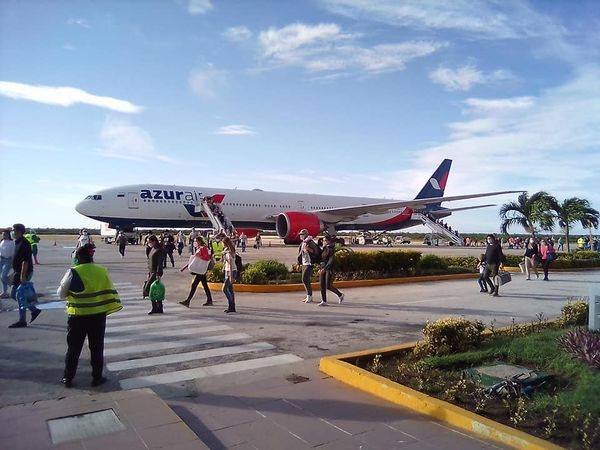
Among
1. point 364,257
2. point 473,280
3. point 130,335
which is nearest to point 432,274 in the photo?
point 473,280

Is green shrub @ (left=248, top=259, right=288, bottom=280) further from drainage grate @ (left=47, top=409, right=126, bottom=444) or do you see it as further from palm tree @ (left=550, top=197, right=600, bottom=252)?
palm tree @ (left=550, top=197, right=600, bottom=252)

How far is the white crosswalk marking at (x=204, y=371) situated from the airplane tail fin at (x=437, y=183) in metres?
44.2

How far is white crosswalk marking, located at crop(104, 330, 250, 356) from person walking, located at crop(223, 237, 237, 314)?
194cm

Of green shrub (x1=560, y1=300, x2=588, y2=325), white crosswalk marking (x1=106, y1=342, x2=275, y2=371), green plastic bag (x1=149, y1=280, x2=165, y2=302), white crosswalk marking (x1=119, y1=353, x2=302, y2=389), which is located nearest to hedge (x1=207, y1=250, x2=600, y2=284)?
green plastic bag (x1=149, y1=280, x2=165, y2=302)

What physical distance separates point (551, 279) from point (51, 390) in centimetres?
1711

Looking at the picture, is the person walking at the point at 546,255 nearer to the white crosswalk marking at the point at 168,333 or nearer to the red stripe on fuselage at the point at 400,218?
the white crosswalk marking at the point at 168,333

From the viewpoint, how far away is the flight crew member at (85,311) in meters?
5.41

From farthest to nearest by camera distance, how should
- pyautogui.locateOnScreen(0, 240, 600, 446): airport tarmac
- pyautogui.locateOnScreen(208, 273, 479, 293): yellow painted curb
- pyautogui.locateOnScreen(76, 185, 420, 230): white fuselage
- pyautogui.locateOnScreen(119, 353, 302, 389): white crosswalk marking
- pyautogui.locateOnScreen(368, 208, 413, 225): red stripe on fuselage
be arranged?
pyautogui.locateOnScreen(368, 208, 413, 225): red stripe on fuselage
pyautogui.locateOnScreen(76, 185, 420, 230): white fuselage
pyautogui.locateOnScreen(208, 273, 479, 293): yellow painted curb
pyautogui.locateOnScreen(0, 240, 600, 446): airport tarmac
pyautogui.locateOnScreen(119, 353, 302, 389): white crosswalk marking

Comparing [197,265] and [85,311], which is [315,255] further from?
[85,311]

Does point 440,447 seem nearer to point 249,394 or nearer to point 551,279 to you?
point 249,394

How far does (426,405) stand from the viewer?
177 inches

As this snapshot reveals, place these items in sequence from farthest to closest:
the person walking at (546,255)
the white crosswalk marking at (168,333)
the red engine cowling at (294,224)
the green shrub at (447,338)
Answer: the red engine cowling at (294,224) < the person walking at (546,255) < the white crosswalk marking at (168,333) < the green shrub at (447,338)

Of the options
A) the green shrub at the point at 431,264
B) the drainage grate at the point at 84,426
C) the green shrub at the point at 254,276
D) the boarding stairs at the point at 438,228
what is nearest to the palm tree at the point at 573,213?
the boarding stairs at the point at 438,228

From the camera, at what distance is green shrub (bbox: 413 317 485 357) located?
6.07 meters
